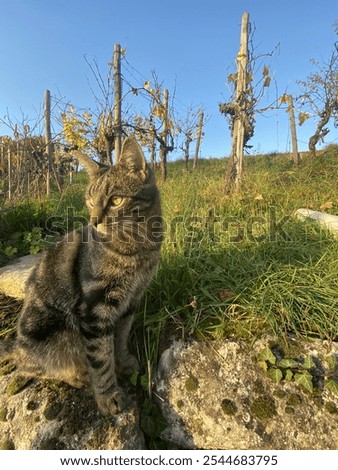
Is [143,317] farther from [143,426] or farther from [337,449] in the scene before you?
[337,449]

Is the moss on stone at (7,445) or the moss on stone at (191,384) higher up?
the moss on stone at (191,384)

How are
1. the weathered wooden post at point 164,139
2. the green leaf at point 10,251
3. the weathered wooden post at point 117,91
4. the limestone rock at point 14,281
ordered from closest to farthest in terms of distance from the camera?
the limestone rock at point 14,281 < the green leaf at point 10,251 < the weathered wooden post at point 117,91 < the weathered wooden post at point 164,139

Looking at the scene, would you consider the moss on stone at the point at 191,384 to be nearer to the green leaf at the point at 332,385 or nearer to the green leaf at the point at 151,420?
the green leaf at the point at 151,420

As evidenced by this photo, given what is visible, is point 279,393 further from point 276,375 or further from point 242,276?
point 242,276

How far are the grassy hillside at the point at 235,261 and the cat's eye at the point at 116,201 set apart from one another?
89 cm

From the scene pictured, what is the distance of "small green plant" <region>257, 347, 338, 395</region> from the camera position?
177 centimetres

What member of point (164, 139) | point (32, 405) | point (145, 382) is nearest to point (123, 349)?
point (145, 382)

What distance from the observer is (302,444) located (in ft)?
5.36

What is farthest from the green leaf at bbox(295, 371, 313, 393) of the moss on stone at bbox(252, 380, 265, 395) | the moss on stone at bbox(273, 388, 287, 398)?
the moss on stone at bbox(252, 380, 265, 395)

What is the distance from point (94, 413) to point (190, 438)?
2.01ft

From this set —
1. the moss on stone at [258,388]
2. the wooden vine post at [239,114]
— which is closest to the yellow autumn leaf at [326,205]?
the wooden vine post at [239,114]

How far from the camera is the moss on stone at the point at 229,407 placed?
5.66 feet

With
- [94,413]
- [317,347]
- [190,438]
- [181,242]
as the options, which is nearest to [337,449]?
[317,347]

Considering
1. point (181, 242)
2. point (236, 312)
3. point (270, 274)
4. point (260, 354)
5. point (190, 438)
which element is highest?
point (181, 242)
